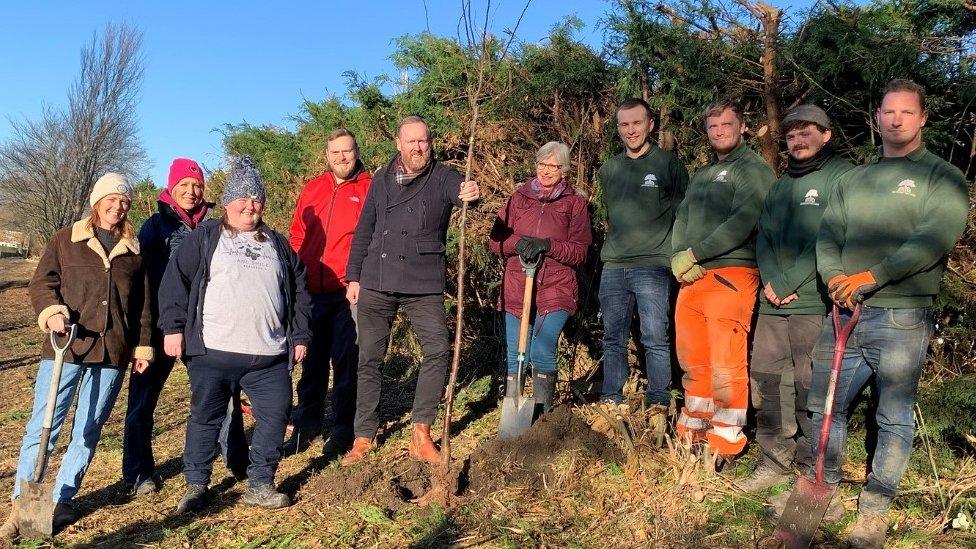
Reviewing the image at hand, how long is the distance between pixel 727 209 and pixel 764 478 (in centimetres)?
150

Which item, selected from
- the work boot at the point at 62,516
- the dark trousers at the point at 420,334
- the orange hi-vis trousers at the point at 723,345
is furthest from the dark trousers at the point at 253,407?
the orange hi-vis trousers at the point at 723,345

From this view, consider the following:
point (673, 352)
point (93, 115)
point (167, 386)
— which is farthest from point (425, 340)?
point (93, 115)

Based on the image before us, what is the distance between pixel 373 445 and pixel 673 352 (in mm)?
2299

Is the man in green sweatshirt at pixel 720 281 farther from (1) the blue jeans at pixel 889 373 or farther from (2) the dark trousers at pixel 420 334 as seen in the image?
(2) the dark trousers at pixel 420 334

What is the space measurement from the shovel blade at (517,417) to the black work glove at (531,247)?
92 centimetres

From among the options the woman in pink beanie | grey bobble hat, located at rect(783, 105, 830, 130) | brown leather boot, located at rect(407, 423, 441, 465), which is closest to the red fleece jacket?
the woman in pink beanie

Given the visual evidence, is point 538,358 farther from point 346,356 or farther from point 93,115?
point 93,115

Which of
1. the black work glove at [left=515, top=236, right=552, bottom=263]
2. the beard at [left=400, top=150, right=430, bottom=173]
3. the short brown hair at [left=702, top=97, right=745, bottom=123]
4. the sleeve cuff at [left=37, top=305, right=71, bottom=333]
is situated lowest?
the sleeve cuff at [left=37, top=305, right=71, bottom=333]

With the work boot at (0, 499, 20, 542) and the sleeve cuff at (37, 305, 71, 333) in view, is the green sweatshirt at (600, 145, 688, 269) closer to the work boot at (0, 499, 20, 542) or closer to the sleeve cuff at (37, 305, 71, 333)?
the sleeve cuff at (37, 305, 71, 333)

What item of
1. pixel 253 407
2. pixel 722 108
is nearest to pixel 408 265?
pixel 253 407

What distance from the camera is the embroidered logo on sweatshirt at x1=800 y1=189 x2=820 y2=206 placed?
3.98 metres

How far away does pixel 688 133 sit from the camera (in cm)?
548

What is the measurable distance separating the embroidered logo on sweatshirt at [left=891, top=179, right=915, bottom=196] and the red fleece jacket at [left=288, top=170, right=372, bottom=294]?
328cm

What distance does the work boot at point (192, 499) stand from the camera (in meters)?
4.19
